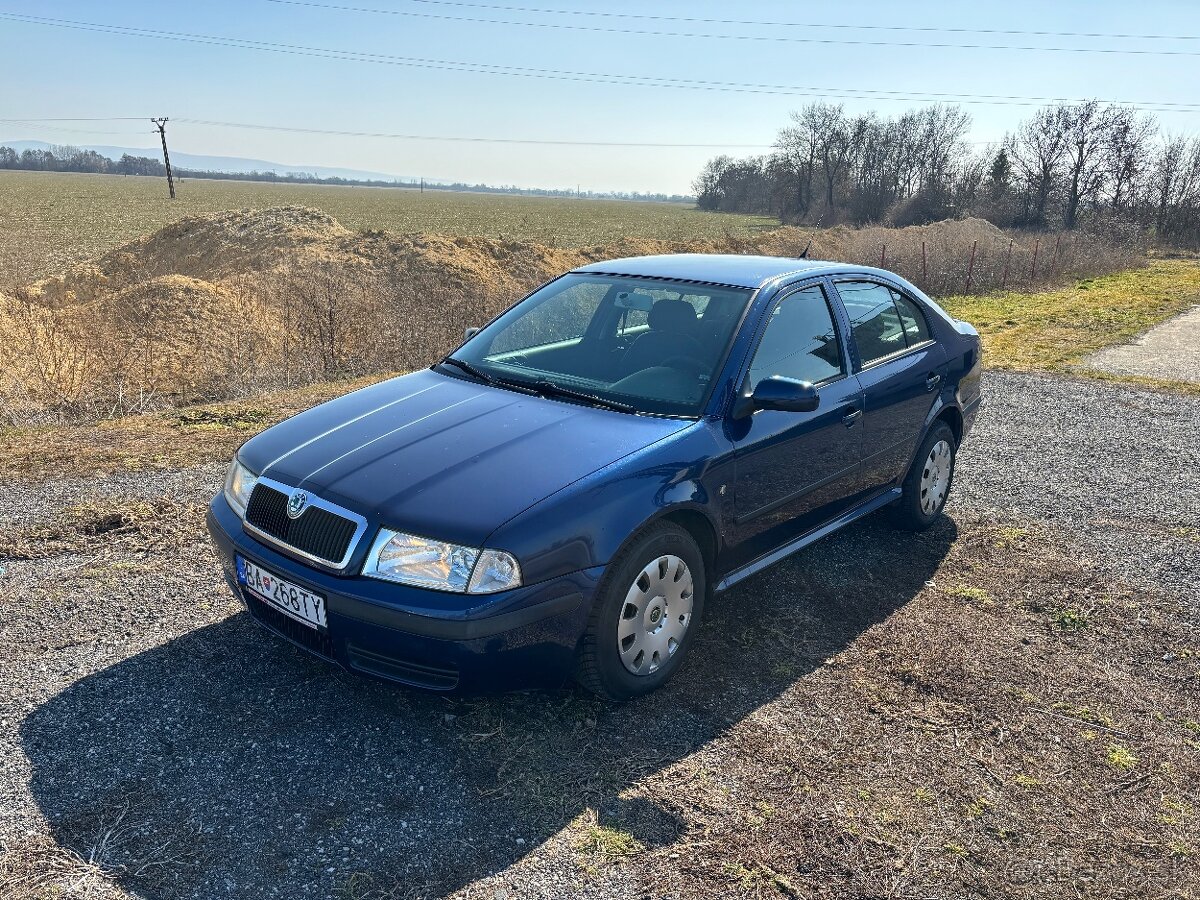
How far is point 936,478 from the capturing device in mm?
5297

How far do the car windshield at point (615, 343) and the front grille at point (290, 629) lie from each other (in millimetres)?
1434

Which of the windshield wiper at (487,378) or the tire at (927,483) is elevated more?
the windshield wiper at (487,378)

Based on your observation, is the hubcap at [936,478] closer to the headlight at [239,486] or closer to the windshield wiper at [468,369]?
the windshield wiper at [468,369]

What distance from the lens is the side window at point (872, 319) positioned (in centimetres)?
449

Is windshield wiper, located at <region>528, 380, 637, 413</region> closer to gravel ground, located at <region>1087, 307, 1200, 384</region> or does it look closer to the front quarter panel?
the front quarter panel

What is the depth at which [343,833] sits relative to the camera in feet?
8.68

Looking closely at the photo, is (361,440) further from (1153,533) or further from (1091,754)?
(1153,533)

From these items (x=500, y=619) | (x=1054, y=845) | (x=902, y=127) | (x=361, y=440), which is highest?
(x=902, y=127)

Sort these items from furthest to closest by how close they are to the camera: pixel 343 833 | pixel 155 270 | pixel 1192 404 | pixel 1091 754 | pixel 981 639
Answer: pixel 155 270 < pixel 1192 404 < pixel 981 639 < pixel 1091 754 < pixel 343 833

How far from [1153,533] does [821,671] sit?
322 cm

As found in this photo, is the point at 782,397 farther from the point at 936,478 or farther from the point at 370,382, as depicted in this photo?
the point at 370,382

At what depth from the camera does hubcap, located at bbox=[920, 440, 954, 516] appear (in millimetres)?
5176

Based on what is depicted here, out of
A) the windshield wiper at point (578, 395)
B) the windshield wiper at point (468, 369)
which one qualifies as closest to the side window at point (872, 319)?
the windshield wiper at point (578, 395)

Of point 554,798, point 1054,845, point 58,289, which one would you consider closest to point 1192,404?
point 1054,845
